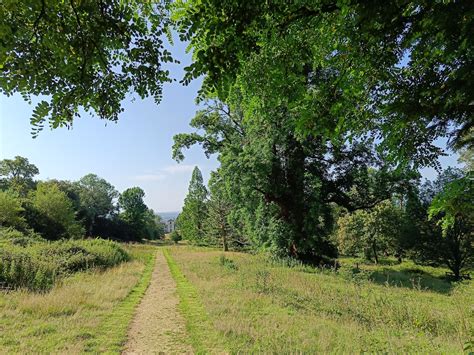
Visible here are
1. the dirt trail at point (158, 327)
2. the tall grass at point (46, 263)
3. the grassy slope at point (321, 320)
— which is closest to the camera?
the grassy slope at point (321, 320)

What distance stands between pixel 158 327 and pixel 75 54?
265 inches

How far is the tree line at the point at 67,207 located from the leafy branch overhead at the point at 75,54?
1214 inches

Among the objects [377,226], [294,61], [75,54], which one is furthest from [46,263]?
[377,226]

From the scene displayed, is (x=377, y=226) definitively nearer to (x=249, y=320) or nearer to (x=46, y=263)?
(x=249, y=320)

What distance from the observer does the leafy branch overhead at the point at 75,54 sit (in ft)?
7.49

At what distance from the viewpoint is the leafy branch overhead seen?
2.28 metres

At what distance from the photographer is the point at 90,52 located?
2646 mm

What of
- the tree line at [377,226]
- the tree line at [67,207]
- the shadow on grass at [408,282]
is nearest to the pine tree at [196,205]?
the tree line at [377,226]

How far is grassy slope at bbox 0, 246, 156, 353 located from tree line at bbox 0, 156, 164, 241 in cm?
2254

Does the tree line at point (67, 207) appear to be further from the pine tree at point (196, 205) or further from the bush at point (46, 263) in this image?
the pine tree at point (196, 205)

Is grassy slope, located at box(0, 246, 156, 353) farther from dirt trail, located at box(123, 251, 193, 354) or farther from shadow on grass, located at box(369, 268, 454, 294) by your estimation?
shadow on grass, located at box(369, 268, 454, 294)

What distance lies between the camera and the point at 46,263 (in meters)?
13.0

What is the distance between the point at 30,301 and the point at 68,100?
27.5 ft

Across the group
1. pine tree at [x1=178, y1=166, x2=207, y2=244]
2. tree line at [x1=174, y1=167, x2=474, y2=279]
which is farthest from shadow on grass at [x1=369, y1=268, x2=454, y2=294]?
pine tree at [x1=178, y1=166, x2=207, y2=244]
